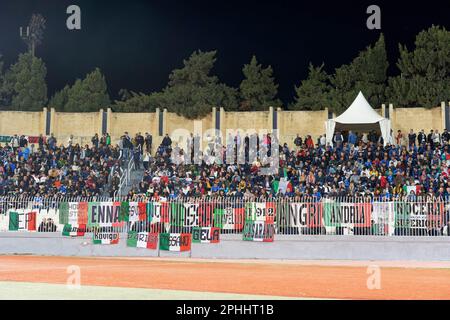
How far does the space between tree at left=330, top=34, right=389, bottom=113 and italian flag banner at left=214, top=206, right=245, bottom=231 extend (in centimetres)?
2162

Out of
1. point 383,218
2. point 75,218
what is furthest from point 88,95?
point 383,218

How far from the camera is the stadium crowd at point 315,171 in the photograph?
101 feet

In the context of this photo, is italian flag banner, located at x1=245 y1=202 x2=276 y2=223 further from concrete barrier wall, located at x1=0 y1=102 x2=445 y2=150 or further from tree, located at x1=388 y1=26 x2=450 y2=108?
tree, located at x1=388 y1=26 x2=450 y2=108

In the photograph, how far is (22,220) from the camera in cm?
2748

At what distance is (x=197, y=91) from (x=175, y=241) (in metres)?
23.1

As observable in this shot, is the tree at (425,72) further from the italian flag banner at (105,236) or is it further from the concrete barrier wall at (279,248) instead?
the italian flag banner at (105,236)

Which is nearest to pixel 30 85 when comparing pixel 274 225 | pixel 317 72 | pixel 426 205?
pixel 317 72

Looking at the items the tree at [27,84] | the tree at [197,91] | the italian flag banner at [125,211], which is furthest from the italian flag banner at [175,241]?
the tree at [27,84]

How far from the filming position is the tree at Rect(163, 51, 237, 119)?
46.3 meters

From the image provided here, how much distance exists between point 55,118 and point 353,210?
92.0 feet

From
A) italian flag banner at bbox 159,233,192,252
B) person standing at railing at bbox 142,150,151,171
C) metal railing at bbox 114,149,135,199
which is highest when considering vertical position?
person standing at railing at bbox 142,150,151,171

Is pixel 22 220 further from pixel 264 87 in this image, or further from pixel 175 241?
pixel 264 87

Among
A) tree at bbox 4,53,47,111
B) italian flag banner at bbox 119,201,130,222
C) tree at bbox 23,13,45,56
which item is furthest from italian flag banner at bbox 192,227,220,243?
tree at bbox 23,13,45,56

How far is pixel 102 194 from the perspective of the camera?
33.7m
